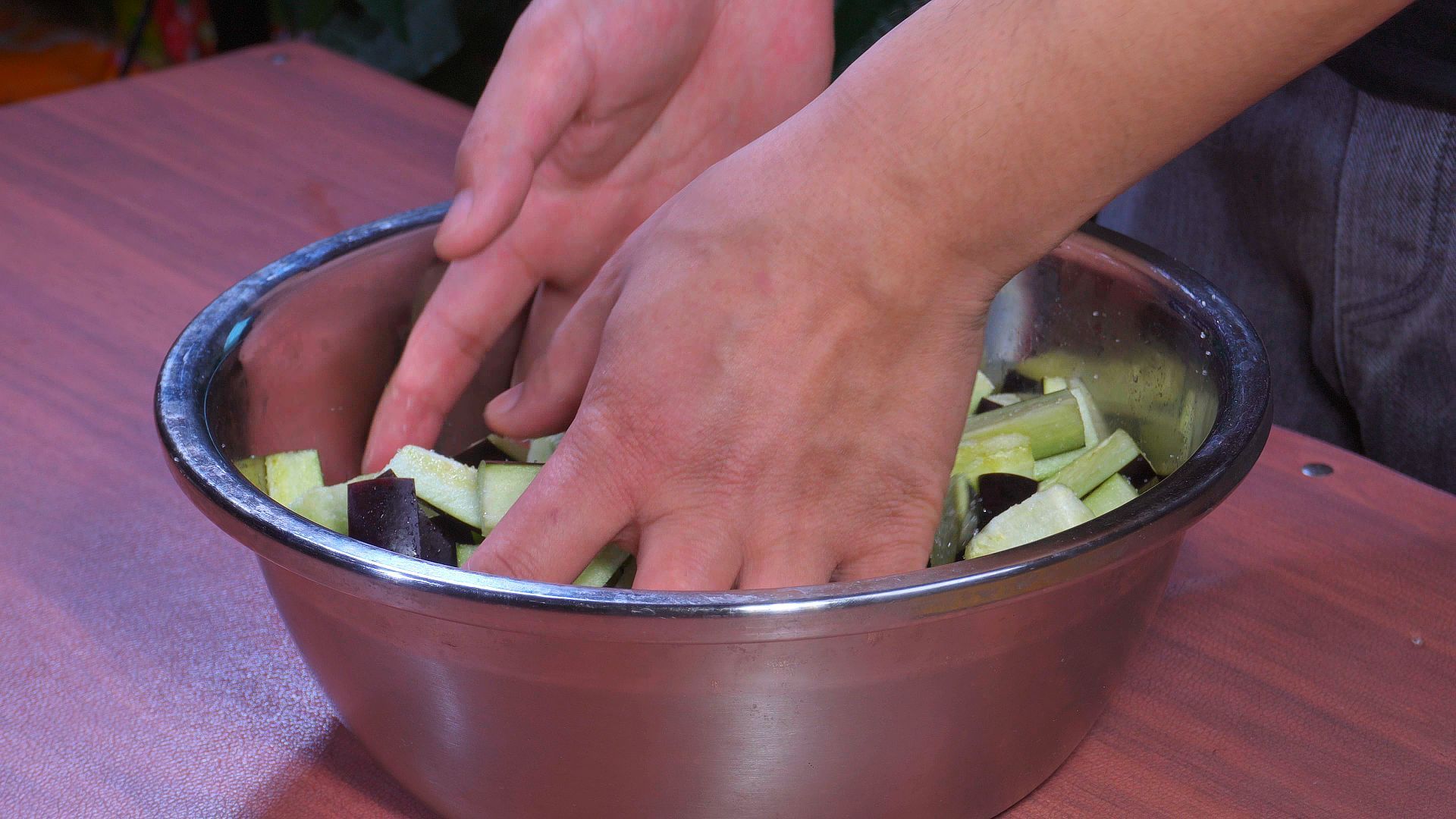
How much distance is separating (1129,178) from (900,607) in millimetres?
222

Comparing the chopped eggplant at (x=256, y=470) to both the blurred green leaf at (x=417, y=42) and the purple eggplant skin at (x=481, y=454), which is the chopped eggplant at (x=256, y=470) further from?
the blurred green leaf at (x=417, y=42)

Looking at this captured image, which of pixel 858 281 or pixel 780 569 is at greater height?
pixel 858 281

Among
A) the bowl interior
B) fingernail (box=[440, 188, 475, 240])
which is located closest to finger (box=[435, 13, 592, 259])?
fingernail (box=[440, 188, 475, 240])

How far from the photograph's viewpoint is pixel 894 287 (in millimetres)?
578

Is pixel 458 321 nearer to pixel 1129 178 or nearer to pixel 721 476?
pixel 721 476

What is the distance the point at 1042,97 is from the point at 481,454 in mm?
505

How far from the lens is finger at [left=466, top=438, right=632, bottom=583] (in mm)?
597

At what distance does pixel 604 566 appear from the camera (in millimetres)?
665

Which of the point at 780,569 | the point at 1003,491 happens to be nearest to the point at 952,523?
the point at 1003,491

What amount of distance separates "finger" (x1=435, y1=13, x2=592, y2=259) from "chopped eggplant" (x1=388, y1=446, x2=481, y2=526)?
123mm

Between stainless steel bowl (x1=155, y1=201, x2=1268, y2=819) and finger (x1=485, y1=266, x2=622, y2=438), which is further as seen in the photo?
finger (x1=485, y1=266, x2=622, y2=438)

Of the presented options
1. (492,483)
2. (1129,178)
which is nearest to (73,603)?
(492,483)

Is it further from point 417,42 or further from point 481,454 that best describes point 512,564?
point 417,42

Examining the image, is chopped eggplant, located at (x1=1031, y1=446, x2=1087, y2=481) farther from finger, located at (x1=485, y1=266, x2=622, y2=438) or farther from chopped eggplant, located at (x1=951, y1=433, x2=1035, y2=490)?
finger, located at (x1=485, y1=266, x2=622, y2=438)
